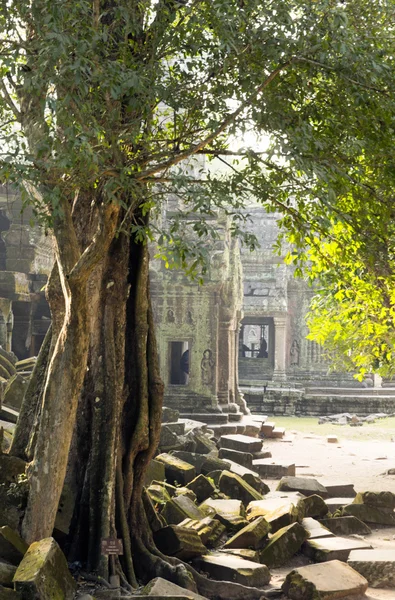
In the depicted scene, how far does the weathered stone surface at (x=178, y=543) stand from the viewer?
718 centimetres

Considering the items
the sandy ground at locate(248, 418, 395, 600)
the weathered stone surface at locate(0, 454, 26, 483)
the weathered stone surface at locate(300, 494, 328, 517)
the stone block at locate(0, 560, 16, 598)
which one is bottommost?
the sandy ground at locate(248, 418, 395, 600)

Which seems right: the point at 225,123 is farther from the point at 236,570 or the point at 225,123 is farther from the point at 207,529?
the point at 207,529

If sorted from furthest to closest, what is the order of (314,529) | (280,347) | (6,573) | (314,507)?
1. (280,347)
2. (314,507)
3. (314,529)
4. (6,573)

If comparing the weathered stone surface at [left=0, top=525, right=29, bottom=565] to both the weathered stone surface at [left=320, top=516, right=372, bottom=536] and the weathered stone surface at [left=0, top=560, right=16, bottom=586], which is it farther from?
the weathered stone surface at [left=320, top=516, right=372, bottom=536]

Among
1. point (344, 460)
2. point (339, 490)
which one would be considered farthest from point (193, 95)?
point (344, 460)

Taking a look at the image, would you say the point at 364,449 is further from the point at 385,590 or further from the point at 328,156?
the point at 328,156

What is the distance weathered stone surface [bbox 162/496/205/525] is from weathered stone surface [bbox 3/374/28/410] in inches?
127

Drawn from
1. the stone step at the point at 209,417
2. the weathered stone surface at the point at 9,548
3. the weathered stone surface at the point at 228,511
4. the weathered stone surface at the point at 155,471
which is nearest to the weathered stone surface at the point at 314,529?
the weathered stone surface at the point at 228,511

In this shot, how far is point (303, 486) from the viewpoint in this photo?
10.7 m

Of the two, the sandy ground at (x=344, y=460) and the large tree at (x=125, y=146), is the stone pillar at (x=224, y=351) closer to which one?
the sandy ground at (x=344, y=460)

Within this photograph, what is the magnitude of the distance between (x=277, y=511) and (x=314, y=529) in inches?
17.1

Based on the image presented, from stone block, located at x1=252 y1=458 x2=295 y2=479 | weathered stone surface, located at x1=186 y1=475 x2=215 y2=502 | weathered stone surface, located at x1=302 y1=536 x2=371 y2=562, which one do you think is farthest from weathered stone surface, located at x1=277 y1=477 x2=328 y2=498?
weathered stone surface, located at x1=302 y1=536 x2=371 y2=562

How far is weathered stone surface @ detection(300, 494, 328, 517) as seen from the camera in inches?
372

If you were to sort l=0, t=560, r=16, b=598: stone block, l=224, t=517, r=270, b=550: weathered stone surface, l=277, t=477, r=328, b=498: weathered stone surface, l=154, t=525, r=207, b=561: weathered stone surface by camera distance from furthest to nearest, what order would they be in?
l=277, t=477, r=328, b=498: weathered stone surface → l=224, t=517, r=270, b=550: weathered stone surface → l=154, t=525, r=207, b=561: weathered stone surface → l=0, t=560, r=16, b=598: stone block
